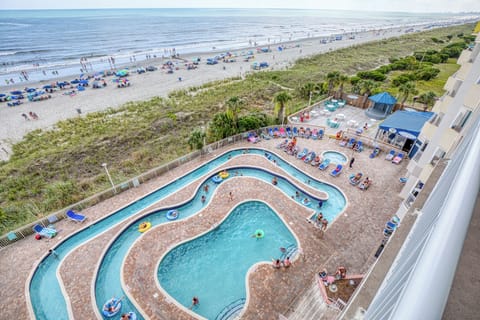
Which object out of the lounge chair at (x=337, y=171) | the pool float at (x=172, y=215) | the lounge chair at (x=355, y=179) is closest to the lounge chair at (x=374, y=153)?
the lounge chair at (x=355, y=179)

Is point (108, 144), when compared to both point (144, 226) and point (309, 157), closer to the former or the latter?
point (144, 226)

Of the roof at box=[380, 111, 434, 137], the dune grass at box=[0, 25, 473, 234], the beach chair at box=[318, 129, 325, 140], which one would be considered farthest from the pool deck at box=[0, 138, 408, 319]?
the beach chair at box=[318, 129, 325, 140]

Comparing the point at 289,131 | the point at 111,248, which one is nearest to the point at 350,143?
the point at 289,131

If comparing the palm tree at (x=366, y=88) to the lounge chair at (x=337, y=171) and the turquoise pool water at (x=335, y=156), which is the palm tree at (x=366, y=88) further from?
the lounge chair at (x=337, y=171)

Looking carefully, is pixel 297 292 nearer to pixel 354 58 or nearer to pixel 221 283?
pixel 221 283

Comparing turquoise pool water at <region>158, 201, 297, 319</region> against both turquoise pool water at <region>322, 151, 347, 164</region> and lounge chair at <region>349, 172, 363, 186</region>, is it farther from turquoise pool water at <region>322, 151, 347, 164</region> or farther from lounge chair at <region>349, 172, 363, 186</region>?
turquoise pool water at <region>322, 151, 347, 164</region>
